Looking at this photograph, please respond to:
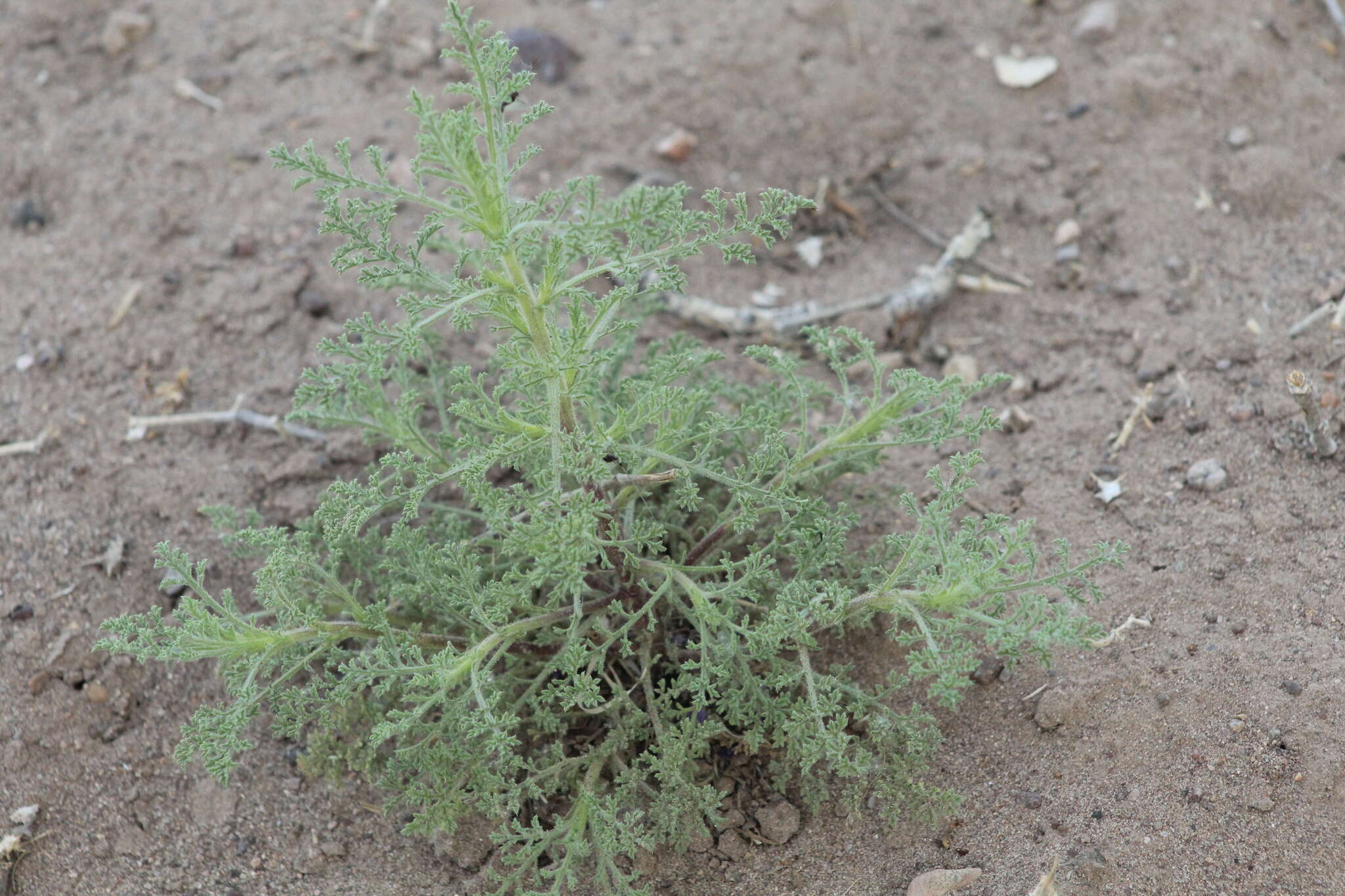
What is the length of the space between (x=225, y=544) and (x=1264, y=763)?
2.97m

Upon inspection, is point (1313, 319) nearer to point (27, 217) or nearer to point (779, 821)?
point (779, 821)

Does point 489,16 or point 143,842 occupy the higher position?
point 489,16

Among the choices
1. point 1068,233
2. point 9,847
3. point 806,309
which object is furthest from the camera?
point 1068,233

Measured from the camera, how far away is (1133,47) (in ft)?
16.1

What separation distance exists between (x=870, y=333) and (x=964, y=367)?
1.25ft

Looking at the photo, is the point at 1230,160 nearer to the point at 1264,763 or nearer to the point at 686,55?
the point at 686,55

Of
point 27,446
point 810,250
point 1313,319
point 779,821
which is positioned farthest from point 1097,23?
point 27,446

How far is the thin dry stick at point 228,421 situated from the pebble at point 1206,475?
2.93 m

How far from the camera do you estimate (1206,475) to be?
3.43m

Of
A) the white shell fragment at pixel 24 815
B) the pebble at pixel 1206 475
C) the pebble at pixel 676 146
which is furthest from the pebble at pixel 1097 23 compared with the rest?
the white shell fragment at pixel 24 815

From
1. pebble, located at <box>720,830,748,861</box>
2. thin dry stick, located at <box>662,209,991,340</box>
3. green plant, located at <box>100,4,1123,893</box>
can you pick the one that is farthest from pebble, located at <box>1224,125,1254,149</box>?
pebble, located at <box>720,830,748,861</box>

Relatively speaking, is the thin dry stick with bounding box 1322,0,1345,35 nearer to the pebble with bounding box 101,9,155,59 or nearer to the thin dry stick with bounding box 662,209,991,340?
the thin dry stick with bounding box 662,209,991,340

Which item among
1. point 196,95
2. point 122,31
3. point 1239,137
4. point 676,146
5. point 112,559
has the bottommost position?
point 1239,137

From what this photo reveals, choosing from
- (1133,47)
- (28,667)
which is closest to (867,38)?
(1133,47)
